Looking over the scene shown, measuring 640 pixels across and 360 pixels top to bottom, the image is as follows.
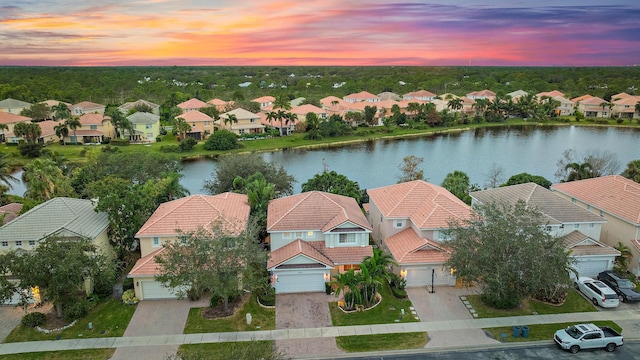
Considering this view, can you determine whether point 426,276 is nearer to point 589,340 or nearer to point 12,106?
point 589,340

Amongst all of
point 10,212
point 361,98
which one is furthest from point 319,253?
point 361,98

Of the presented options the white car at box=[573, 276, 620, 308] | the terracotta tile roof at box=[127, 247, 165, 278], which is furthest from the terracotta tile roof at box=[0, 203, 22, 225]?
the white car at box=[573, 276, 620, 308]

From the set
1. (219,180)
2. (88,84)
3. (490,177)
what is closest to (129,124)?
(219,180)

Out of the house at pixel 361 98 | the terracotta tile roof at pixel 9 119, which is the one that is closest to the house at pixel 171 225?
the terracotta tile roof at pixel 9 119

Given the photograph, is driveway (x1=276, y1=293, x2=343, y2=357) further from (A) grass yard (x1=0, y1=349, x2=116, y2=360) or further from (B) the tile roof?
(A) grass yard (x1=0, y1=349, x2=116, y2=360)

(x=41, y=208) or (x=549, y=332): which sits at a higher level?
(x=41, y=208)

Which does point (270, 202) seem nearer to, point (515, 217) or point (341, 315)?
point (341, 315)

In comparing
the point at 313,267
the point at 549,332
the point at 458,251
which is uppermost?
the point at 458,251
